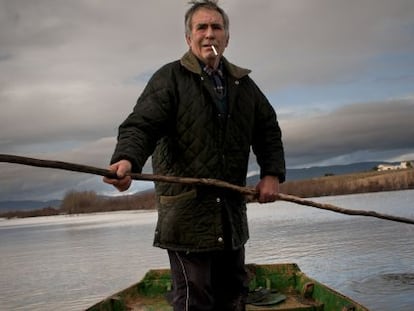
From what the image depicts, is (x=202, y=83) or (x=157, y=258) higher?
(x=202, y=83)

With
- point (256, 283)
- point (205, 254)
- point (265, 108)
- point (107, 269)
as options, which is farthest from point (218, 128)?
point (107, 269)

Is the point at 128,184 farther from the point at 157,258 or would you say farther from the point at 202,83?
the point at 157,258

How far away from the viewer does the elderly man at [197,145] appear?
3.48 m

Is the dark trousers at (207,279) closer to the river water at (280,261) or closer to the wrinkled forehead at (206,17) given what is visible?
the wrinkled forehead at (206,17)

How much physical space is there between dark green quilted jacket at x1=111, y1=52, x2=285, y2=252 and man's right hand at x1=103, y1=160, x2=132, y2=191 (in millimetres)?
236

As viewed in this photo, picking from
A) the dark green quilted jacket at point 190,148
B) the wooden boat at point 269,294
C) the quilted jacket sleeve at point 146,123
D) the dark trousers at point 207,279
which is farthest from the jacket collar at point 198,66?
the wooden boat at point 269,294

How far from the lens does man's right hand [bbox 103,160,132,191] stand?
3.06 m

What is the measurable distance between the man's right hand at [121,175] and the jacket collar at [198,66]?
0.82 metres

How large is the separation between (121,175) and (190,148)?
61cm

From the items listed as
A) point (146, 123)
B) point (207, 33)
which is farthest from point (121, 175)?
point (207, 33)

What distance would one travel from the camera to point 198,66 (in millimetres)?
3555

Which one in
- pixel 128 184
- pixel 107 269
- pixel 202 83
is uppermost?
pixel 202 83

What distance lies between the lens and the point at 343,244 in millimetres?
21031

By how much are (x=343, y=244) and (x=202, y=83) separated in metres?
18.8
